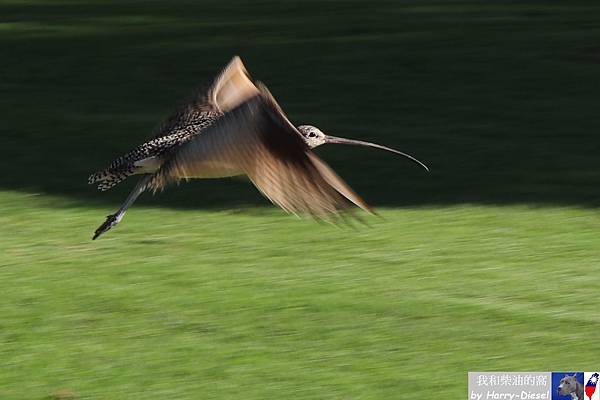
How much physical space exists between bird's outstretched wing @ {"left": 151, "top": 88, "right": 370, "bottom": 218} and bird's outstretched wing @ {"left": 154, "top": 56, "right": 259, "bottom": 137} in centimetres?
67

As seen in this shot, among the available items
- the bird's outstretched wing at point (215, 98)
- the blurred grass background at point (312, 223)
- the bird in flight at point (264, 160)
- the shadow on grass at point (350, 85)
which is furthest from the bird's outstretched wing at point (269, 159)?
the shadow on grass at point (350, 85)

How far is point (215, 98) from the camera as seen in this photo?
16.5ft

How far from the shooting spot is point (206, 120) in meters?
4.59

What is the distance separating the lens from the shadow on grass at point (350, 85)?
832 centimetres

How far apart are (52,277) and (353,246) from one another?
1.55 meters

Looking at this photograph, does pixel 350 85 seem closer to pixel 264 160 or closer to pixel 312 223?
pixel 312 223

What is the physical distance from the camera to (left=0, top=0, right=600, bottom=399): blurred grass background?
514cm

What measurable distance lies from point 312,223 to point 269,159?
3440 mm

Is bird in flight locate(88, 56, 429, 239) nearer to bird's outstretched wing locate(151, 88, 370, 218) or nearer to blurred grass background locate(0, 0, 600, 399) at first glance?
bird's outstretched wing locate(151, 88, 370, 218)

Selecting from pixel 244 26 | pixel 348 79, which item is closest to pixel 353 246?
pixel 348 79

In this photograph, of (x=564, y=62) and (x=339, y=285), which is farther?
(x=564, y=62)

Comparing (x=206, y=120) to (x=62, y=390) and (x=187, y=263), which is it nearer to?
(x=62, y=390)

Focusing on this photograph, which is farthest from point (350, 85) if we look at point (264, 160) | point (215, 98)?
point (264, 160)

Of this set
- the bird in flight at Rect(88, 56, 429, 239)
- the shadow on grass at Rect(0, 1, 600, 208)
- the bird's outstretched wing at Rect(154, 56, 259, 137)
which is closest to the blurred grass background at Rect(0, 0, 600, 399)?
the shadow on grass at Rect(0, 1, 600, 208)
